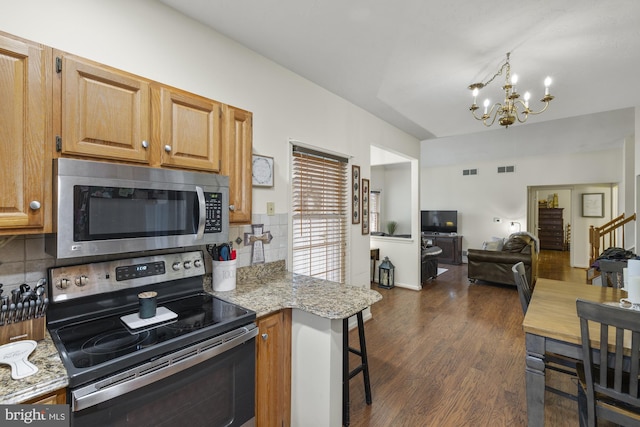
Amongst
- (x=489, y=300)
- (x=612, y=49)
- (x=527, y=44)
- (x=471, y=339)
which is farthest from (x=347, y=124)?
(x=489, y=300)

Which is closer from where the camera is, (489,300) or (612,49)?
(612,49)

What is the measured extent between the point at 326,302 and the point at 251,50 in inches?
75.2

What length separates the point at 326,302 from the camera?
160cm

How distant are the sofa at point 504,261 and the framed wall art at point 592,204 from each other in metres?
3.40

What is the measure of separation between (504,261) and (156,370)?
18.4 ft

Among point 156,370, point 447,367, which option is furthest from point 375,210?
point 156,370

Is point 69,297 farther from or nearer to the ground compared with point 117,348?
farther from the ground

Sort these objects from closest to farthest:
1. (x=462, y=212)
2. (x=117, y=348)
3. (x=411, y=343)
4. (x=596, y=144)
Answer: (x=117, y=348) < (x=411, y=343) < (x=596, y=144) < (x=462, y=212)

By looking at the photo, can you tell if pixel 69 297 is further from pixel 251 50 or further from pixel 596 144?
pixel 596 144

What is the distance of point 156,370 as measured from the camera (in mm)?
1082

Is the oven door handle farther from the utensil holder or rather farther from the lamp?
the lamp

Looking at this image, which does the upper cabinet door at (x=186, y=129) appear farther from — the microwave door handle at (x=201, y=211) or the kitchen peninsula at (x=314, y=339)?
the kitchen peninsula at (x=314, y=339)

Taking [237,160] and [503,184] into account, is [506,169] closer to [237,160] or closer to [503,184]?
[503,184]

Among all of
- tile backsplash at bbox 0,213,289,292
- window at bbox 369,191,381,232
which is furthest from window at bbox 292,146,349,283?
window at bbox 369,191,381,232
